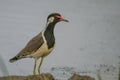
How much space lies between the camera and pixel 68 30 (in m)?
2.71

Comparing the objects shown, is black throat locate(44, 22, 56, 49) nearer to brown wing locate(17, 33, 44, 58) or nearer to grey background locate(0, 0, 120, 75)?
brown wing locate(17, 33, 44, 58)

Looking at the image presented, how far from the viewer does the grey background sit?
2.50 meters

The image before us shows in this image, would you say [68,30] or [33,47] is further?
[68,30]

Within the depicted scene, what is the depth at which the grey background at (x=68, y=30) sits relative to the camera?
2.50 meters

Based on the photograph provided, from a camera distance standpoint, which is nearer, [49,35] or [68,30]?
[49,35]

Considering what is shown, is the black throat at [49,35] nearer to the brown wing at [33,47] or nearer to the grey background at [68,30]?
the brown wing at [33,47]

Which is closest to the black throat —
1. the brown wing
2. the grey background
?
the brown wing

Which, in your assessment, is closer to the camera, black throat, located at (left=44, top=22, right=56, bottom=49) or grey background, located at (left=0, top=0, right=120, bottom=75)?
black throat, located at (left=44, top=22, right=56, bottom=49)

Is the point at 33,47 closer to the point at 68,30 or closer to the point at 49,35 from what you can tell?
the point at 49,35

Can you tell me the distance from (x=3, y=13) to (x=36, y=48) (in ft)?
2.12

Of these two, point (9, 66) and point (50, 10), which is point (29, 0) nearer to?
point (50, 10)

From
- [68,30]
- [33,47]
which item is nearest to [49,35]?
[33,47]

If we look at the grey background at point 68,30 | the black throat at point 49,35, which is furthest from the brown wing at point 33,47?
the grey background at point 68,30

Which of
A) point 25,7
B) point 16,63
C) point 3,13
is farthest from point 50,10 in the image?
point 16,63
